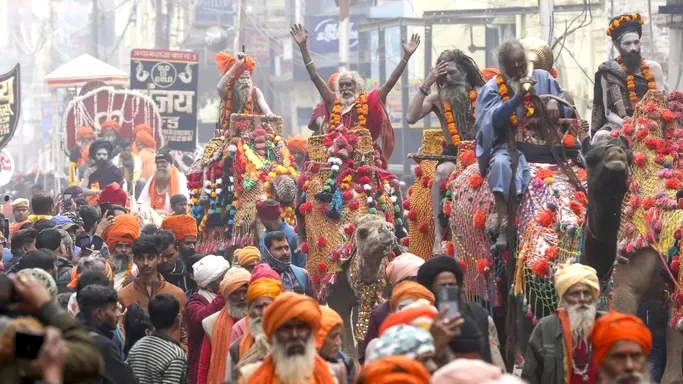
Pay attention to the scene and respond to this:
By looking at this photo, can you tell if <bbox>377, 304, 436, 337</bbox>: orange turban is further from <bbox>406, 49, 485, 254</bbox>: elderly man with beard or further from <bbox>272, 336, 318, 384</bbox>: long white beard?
<bbox>406, 49, 485, 254</bbox>: elderly man with beard

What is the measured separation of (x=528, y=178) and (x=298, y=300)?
15.0 ft

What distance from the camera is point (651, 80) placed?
14227 millimetres

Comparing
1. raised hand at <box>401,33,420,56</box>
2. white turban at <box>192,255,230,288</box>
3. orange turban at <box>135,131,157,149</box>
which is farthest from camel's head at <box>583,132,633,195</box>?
orange turban at <box>135,131,157,149</box>

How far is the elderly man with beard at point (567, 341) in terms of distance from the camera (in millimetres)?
9258

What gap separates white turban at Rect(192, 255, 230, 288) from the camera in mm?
11609

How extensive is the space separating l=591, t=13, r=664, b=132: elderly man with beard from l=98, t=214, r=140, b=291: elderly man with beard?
3824 millimetres

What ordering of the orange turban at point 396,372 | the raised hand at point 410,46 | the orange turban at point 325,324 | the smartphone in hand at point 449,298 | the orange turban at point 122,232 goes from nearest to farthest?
the orange turban at point 396,372
the smartphone in hand at point 449,298
the orange turban at point 325,324
the orange turban at point 122,232
the raised hand at point 410,46

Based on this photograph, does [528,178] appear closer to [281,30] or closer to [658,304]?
[658,304]

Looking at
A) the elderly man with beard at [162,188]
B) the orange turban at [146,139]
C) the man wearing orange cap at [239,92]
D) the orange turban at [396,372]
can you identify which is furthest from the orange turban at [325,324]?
the orange turban at [146,139]

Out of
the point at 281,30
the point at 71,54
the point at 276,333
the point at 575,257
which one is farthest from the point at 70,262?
→ the point at 71,54

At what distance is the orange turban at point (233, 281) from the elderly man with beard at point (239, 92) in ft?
24.8

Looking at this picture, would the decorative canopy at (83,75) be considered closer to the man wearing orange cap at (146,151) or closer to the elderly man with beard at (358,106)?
the man wearing orange cap at (146,151)

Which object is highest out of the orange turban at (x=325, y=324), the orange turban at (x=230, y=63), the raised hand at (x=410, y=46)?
the raised hand at (x=410, y=46)

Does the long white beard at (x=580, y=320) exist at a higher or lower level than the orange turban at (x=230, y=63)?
lower
